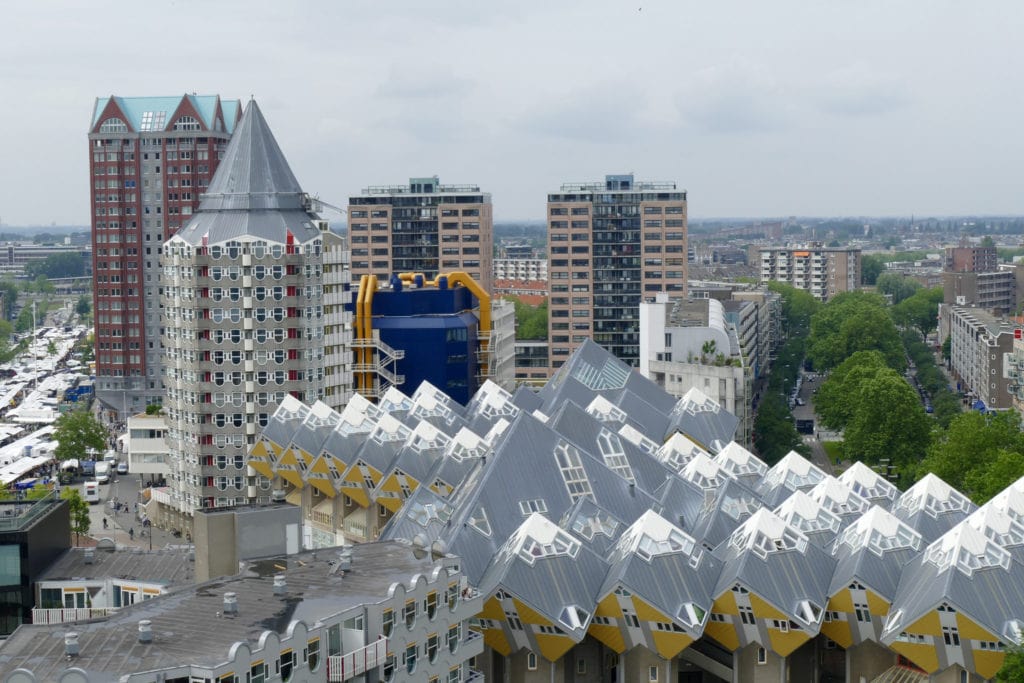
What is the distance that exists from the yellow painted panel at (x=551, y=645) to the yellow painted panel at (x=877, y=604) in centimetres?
1225

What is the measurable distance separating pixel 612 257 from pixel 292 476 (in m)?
75.1

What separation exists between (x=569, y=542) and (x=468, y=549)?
14.2 feet

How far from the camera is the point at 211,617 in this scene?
46281 millimetres

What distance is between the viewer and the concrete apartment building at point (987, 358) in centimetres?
15900

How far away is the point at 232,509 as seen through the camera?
55.6 metres

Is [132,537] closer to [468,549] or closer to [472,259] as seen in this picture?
[468,549]

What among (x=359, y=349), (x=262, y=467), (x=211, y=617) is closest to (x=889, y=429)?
(x=359, y=349)

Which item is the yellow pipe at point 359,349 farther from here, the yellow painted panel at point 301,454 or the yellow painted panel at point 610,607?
the yellow painted panel at point 610,607

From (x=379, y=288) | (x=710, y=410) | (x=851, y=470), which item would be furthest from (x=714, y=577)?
(x=379, y=288)

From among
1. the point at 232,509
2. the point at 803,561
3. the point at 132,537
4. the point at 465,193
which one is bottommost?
the point at 132,537

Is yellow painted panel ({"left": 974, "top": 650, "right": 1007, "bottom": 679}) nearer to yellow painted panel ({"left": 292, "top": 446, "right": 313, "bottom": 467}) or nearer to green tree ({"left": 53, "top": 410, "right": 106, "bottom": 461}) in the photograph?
yellow painted panel ({"left": 292, "top": 446, "right": 313, "bottom": 467})

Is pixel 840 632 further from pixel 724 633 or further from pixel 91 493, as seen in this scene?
pixel 91 493

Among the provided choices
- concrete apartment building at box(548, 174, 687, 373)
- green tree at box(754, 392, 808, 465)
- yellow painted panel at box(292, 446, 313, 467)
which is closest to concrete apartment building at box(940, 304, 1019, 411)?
green tree at box(754, 392, 808, 465)

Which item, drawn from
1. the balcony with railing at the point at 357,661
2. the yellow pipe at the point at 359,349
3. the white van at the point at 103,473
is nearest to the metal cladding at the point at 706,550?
the balcony with railing at the point at 357,661
